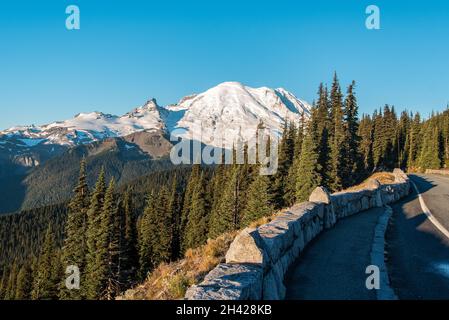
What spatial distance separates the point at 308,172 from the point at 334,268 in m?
34.4

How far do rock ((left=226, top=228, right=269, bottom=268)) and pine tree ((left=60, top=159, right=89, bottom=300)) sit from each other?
35.2m

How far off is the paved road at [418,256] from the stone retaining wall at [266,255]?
261 cm

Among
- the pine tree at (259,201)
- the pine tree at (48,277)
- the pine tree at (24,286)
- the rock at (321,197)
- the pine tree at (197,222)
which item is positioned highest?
the rock at (321,197)

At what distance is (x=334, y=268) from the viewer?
33.0 ft

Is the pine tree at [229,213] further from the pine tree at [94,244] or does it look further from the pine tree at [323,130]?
the pine tree at [94,244]

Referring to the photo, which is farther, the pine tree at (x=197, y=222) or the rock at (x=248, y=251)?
the pine tree at (x=197, y=222)

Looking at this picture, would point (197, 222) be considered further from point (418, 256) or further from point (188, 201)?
point (418, 256)

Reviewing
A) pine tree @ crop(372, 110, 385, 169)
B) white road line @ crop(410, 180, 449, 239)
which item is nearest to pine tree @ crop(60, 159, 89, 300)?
white road line @ crop(410, 180, 449, 239)

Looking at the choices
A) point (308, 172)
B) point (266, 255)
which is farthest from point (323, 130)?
point (266, 255)

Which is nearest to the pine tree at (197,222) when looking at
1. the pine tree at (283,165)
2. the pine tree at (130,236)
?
the pine tree at (130,236)

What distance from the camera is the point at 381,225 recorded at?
15719mm

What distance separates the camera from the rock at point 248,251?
25.4 feet
